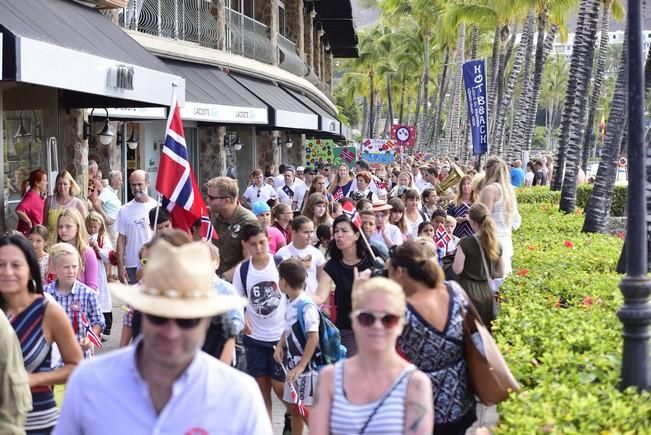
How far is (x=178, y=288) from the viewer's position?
3402 millimetres

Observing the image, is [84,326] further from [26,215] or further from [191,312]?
[26,215]

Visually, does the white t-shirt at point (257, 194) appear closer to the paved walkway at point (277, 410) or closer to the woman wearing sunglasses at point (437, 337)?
the paved walkway at point (277, 410)

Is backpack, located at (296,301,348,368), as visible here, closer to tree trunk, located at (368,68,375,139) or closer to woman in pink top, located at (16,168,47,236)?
woman in pink top, located at (16,168,47,236)

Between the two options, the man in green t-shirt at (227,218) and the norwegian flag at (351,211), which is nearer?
the man in green t-shirt at (227,218)

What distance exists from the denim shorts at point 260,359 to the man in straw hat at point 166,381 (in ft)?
16.3

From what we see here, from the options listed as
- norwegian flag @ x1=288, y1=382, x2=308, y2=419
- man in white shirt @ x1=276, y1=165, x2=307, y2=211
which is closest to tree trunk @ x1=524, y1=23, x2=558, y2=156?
man in white shirt @ x1=276, y1=165, x2=307, y2=211

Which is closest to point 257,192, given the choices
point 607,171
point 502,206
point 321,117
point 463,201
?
point 463,201

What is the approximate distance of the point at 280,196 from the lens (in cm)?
2100

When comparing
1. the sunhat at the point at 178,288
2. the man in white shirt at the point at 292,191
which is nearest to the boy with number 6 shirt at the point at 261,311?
the sunhat at the point at 178,288

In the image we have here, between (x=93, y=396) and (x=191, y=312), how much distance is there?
0.38 metres

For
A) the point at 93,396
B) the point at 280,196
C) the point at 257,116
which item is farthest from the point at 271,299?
the point at 257,116

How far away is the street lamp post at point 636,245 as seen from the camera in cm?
641

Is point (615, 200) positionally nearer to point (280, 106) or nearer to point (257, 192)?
point (280, 106)

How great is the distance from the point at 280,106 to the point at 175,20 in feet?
16.4
